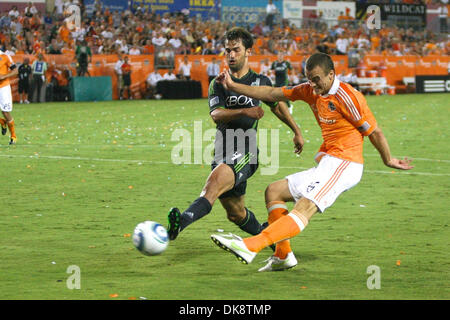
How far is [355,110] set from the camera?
6.21 m

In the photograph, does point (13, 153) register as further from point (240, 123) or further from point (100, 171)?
point (240, 123)

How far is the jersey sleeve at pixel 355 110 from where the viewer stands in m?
6.21

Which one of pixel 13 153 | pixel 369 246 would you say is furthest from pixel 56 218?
pixel 13 153

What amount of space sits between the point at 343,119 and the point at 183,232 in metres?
2.59

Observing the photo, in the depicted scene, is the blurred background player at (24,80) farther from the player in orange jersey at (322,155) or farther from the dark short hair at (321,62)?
the dark short hair at (321,62)

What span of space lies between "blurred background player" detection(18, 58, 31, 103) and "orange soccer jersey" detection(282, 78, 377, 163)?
25.4m

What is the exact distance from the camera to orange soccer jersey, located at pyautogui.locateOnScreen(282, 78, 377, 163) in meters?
6.23

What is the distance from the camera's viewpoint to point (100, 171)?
1298cm

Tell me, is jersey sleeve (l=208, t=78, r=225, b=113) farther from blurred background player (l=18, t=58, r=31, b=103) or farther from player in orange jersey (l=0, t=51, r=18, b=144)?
blurred background player (l=18, t=58, r=31, b=103)

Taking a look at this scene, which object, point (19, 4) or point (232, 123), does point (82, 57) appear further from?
point (232, 123)

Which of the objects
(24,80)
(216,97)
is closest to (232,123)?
(216,97)

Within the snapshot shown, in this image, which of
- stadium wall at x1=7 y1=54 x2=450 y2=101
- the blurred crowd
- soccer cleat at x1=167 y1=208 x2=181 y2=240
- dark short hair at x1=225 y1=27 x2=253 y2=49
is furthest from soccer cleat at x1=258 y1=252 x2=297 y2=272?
the blurred crowd

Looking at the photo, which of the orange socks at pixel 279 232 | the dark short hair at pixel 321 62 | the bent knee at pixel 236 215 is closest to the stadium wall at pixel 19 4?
the bent knee at pixel 236 215
